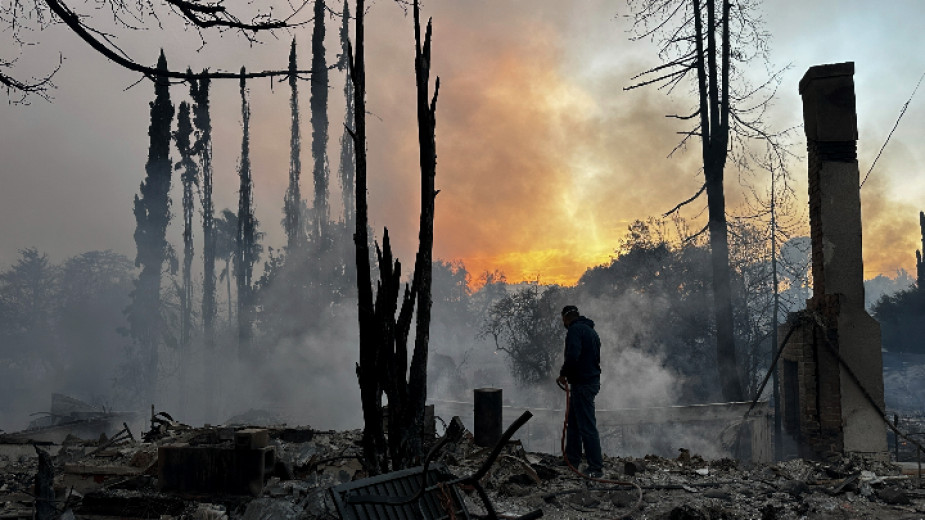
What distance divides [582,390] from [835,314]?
4554mm

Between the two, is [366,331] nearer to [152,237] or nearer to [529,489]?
[529,489]

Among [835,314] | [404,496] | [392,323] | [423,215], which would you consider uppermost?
[423,215]

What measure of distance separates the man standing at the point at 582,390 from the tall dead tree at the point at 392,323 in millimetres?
3162

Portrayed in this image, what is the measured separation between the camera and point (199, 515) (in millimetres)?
5535

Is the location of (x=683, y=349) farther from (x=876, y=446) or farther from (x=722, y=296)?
(x=876, y=446)

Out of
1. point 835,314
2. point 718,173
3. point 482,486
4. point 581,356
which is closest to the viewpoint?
point 482,486

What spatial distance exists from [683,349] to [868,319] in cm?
1538

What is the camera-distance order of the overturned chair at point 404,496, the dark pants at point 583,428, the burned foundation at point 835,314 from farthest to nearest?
the burned foundation at point 835,314 < the dark pants at point 583,428 < the overturned chair at point 404,496

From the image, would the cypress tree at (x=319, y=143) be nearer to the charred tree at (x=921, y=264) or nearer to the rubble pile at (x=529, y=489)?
the rubble pile at (x=529, y=489)

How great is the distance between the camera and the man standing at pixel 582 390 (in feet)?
22.9

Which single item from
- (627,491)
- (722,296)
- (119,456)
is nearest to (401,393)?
(627,491)

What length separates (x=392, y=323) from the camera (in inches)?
167

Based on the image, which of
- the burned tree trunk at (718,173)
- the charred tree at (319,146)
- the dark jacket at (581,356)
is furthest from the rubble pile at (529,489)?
the charred tree at (319,146)

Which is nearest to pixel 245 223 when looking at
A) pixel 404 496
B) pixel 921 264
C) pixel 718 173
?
pixel 718 173
